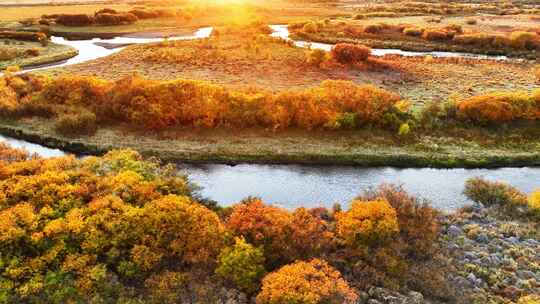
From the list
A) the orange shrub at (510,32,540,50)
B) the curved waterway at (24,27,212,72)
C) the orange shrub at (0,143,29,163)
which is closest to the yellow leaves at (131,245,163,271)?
the orange shrub at (0,143,29,163)

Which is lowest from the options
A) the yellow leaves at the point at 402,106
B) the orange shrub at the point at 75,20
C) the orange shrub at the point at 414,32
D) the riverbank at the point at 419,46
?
the yellow leaves at the point at 402,106

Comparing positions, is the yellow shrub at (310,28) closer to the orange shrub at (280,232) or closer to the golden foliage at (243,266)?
the orange shrub at (280,232)

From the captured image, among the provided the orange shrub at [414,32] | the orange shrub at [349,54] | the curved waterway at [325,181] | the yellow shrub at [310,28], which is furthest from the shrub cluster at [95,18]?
the curved waterway at [325,181]

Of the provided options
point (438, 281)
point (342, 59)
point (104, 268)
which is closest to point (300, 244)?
point (438, 281)

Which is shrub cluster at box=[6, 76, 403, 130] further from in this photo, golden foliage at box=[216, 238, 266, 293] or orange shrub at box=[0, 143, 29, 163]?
golden foliage at box=[216, 238, 266, 293]

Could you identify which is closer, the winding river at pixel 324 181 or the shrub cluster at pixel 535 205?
the shrub cluster at pixel 535 205

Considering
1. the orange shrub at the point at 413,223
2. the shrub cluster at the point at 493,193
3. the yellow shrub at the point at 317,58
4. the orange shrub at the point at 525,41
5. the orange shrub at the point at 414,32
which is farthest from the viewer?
the orange shrub at the point at 414,32
